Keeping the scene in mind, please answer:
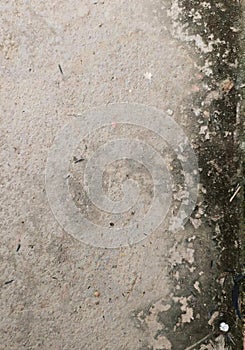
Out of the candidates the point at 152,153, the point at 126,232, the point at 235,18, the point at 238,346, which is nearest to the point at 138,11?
the point at 235,18

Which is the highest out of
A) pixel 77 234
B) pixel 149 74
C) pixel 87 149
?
pixel 149 74

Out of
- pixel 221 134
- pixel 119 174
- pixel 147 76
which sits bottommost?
pixel 119 174

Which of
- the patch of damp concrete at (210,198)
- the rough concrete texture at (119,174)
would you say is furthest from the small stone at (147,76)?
the patch of damp concrete at (210,198)

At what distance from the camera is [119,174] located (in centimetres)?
274


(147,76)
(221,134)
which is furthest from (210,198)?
(147,76)

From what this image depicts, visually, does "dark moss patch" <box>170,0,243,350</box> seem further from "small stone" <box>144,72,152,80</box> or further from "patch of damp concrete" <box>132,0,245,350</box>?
"small stone" <box>144,72,152,80</box>

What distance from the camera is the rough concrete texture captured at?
271 centimetres

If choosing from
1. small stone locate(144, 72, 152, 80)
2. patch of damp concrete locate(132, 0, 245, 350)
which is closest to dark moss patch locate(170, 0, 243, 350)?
patch of damp concrete locate(132, 0, 245, 350)

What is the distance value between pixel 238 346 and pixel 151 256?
0.57 metres

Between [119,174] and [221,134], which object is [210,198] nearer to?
[221,134]

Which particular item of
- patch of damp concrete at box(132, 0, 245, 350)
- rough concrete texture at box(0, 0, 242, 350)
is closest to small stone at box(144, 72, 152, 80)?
rough concrete texture at box(0, 0, 242, 350)

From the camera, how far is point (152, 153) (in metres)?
2.75

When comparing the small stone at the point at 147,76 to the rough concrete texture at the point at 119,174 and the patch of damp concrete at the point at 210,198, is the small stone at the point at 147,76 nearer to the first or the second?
the rough concrete texture at the point at 119,174

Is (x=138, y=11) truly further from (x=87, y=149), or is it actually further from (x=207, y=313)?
(x=207, y=313)
